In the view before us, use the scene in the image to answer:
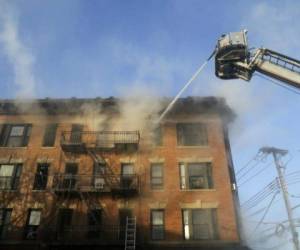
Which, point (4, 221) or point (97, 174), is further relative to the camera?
point (97, 174)

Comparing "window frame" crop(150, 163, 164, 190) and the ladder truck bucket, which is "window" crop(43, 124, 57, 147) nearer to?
"window frame" crop(150, 163, 164, 190)

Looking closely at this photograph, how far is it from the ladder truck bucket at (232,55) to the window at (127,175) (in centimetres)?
780

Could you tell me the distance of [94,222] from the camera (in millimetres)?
18047

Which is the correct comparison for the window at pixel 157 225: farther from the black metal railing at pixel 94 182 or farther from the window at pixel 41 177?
the window at pixel 41 177

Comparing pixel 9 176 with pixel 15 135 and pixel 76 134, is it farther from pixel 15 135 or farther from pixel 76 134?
pixel 76 134

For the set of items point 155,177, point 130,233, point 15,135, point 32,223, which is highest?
point 15,135

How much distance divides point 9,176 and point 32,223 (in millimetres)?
3189

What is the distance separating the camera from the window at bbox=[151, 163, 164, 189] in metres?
19.2

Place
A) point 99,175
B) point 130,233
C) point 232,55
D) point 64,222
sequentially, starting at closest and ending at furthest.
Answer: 1. point 232,55
2. point 130,233
3. point 64,222
4. point 99,175

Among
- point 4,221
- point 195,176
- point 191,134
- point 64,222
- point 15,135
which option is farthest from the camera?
point 15,135

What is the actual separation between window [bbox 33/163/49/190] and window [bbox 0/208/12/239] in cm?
185

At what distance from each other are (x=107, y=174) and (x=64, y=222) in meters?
3.40

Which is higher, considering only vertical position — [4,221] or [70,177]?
[70,177]

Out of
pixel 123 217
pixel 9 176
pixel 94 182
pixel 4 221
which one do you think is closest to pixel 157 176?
pixel 123 217
